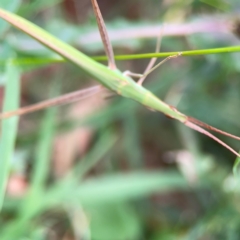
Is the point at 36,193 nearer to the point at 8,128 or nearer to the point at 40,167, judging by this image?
the point at 40,167

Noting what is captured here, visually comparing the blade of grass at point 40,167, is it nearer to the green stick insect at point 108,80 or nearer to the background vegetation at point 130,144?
the background vegetation at point 130,144

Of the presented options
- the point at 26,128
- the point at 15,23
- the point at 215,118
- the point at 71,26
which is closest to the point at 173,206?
the point at 215,118

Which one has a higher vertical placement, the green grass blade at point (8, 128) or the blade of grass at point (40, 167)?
the blade of grass at point (40, 167)

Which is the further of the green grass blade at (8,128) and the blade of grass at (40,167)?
the blade of grass at (40,167)

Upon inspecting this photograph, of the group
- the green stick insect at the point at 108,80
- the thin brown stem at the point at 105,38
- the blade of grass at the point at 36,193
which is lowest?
the green stick insect at the point at 108,80

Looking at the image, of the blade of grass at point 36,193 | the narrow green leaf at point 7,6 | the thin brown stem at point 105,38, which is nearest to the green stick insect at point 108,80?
the thin brown stem at point 105,38

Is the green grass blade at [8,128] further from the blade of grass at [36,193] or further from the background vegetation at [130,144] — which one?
the blade of grass at [36,193]
